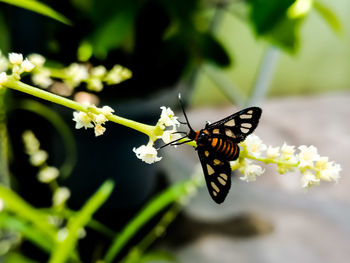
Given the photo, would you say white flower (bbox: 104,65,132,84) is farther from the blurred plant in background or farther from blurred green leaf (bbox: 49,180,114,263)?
blurred green leaf (bbox: 49,180,114,263)

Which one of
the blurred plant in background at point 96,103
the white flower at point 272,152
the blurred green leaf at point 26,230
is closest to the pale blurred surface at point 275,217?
the blurred plant in background at point 96,103

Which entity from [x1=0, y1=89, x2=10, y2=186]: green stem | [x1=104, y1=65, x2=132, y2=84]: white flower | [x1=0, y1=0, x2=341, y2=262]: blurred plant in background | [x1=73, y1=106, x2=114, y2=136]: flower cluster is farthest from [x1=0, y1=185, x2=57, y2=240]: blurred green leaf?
[x1=73, y1=106, x2=114, y2=136]: flower cluster

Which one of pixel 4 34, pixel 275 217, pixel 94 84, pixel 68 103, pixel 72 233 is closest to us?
pixel 68 103

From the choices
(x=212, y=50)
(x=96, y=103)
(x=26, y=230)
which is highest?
(x=212, y=50)

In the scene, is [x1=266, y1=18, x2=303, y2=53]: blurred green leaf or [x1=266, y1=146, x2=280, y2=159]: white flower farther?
[x1=266, y1=18, x2=303, y2=53]: blurred green leaf

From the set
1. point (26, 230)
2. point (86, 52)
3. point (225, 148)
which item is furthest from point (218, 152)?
point (26, 230)

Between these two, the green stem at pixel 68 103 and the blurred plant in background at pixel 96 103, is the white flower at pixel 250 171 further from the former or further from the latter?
the blurred plant in background at pixel 96 103

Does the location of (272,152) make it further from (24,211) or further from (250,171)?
(24,211)

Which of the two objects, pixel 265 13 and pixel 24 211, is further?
pixel 24 211
